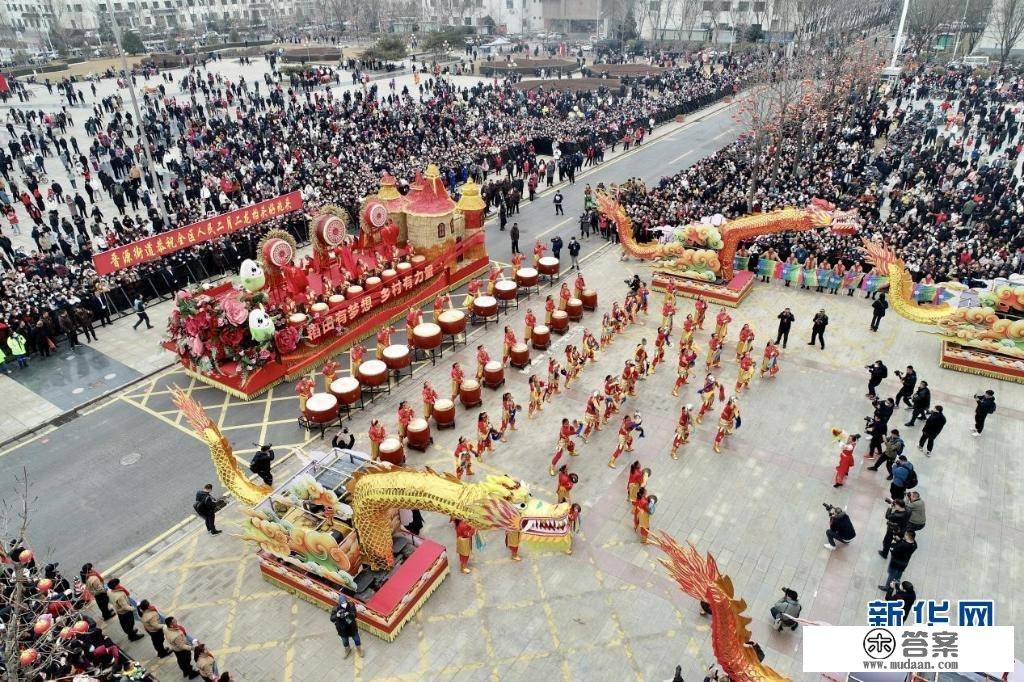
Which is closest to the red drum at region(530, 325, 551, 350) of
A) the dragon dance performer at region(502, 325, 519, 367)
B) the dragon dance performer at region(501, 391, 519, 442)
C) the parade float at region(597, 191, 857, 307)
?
the dragon dance performer at region(502, 325, 519, 367)

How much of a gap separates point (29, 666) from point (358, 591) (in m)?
4.52

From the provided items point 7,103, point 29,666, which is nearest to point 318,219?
point 29,666

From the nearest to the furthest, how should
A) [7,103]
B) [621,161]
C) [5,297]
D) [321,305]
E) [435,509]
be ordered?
[435,509], [321,305], [5,297], [621,161], [7,103]

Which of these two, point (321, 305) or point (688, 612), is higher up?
point (321, 305)

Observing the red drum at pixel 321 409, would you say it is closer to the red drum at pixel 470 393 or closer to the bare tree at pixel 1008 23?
the red drum at pixel 470 393

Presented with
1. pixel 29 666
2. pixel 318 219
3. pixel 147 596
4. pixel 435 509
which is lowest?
pixel 147 596

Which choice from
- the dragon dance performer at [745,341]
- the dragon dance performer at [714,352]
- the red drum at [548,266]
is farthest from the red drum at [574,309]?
the dragon dance performer at [745,341]

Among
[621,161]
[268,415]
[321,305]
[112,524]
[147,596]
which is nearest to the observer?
[147,596]

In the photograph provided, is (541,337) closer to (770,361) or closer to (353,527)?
(770,361)

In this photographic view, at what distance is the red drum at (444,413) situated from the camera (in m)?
15.9

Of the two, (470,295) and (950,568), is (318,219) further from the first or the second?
(950,568)

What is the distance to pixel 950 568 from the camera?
12023 mm

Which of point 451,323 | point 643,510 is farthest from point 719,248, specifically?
point 643,510

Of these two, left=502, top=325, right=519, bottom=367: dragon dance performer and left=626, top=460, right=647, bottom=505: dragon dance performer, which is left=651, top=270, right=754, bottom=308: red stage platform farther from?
left=626, top=460, right=647, bottom=505: dragon dance performer
